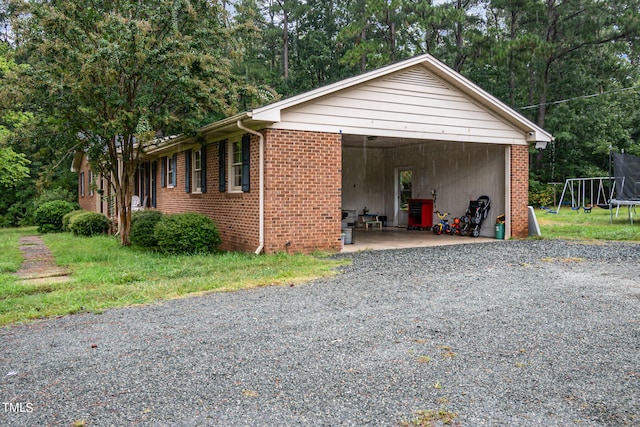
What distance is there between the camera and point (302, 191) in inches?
403

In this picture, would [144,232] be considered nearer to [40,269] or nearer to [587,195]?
[40,269]

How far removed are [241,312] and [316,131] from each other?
18.3 feet

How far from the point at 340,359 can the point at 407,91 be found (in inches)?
335

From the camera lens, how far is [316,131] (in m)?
10.4

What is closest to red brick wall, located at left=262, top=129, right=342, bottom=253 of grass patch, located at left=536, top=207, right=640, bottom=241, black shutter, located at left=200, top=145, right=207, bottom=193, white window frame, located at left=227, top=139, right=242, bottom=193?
white window frame, located at left=227, top=139, right=242, bottom=193

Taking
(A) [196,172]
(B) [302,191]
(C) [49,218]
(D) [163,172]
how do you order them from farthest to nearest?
(C) [49,218] → (D) [163,172] → (A) [196,172] → (B) [302,191]

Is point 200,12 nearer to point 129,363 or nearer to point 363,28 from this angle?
point 129,363

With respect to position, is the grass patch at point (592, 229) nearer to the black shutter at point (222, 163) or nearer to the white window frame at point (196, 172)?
the black shutter at point (222, 163)

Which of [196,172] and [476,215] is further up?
[196,172]

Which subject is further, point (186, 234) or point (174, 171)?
point (174, 171)

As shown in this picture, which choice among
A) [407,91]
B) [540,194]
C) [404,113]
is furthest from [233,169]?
[540,194]

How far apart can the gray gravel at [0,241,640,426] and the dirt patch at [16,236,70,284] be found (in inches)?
122

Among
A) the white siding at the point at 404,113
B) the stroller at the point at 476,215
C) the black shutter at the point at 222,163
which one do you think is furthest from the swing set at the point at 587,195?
the black shutter at the point at 222,163

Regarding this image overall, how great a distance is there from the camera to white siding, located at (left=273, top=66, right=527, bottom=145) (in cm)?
1044
